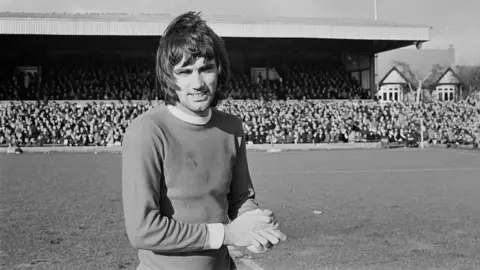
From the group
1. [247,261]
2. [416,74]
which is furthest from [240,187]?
[416,74]

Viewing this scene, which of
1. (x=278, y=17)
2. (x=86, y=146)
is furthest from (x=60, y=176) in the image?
(x=278, y=17)

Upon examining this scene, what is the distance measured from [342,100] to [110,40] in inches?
645

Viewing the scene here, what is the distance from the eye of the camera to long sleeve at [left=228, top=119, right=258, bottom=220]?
7.58 feet

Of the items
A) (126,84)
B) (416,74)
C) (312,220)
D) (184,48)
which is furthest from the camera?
(416,74)

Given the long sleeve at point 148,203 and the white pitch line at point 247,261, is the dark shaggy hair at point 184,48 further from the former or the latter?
the white pitch line at point 247,261

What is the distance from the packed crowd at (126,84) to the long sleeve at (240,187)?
37877mm

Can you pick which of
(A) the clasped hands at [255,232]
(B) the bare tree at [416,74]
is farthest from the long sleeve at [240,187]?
(B) the bare tree at [416,74]

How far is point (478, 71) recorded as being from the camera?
7562cm

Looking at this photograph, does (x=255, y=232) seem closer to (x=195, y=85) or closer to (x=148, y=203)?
(x=148, y=203)

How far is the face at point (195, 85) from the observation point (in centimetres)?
210

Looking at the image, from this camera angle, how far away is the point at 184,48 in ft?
6.79

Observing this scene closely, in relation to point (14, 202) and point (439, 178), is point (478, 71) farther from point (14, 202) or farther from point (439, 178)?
point (14, 202)

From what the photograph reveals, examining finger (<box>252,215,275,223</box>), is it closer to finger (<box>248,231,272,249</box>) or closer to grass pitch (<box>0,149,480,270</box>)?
finger (<box>248,231,272,249</box>)

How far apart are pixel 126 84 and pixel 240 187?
4011 cm
